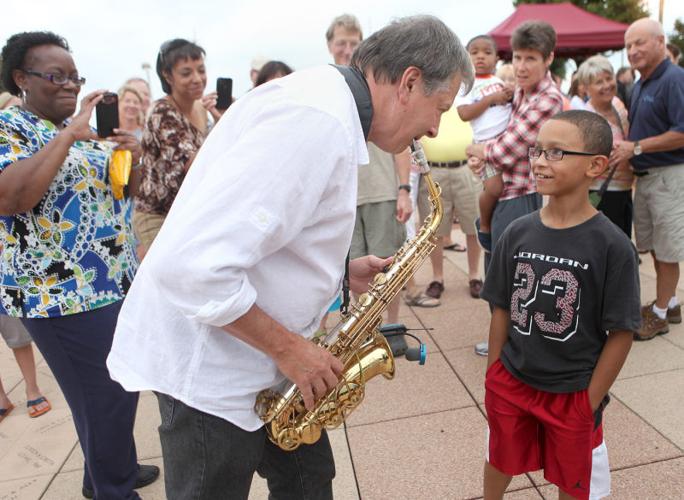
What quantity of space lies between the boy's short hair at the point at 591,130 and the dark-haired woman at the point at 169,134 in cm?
235

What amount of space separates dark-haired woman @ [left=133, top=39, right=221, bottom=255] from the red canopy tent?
9.73 meters

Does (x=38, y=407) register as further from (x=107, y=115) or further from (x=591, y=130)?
(x=591, y=130)

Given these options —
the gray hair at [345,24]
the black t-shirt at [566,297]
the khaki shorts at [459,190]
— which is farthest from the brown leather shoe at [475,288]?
the black t-shirt at [566,297]

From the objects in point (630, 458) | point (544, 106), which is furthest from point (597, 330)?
point (544, 106)

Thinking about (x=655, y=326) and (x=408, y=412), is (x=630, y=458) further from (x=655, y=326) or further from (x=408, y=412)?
(x=655, y=326)

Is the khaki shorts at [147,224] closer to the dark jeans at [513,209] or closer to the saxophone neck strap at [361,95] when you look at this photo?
the dark jeans at [513,209]

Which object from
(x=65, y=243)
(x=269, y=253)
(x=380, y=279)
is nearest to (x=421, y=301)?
(x=380, y=279)

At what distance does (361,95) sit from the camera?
4.35ft

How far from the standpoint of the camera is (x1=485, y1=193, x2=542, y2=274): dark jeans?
11.0 ft

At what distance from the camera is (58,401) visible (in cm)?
379

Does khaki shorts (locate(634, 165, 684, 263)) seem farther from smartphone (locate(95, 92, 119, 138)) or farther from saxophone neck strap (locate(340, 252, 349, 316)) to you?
smartphone (locate(95, 92, 119, 138))

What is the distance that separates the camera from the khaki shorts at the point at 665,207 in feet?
12.9

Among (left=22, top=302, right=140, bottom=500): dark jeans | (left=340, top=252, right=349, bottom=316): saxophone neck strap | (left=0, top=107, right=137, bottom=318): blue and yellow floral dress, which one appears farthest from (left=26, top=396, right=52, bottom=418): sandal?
(left=340, top=252, right=349, bottom=316): saxophone neck strap

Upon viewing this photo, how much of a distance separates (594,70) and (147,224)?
12.6 ft
